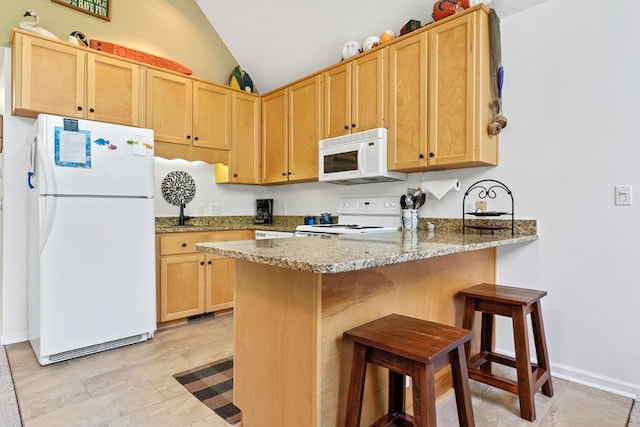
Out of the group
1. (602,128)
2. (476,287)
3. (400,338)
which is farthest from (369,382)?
(602,128)

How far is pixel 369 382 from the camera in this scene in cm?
144

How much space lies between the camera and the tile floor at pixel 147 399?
1.72 m

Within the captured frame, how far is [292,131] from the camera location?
3566mm

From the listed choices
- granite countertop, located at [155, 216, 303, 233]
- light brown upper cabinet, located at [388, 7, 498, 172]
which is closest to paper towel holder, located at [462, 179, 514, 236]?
light brown upper cabinet, located at [388, 7, 498, 172]

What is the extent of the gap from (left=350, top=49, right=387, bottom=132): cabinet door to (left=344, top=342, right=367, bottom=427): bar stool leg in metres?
1.94

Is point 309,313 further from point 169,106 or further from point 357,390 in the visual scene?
point 169,106

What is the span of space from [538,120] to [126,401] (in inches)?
116

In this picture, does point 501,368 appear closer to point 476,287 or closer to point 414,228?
point 476,287

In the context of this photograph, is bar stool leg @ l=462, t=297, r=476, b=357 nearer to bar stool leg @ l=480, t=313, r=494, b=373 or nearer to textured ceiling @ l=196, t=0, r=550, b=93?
bar stool leg @ l=480, t=313, r=494, b=373

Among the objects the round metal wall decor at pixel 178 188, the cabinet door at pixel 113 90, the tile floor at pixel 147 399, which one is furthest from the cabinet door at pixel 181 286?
the cabinet door at pixel 113 90

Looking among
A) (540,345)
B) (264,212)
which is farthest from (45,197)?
(540,345)

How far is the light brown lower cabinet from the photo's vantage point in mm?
3051

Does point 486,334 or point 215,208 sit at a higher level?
point 215,208

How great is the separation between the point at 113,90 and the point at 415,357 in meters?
3.08
